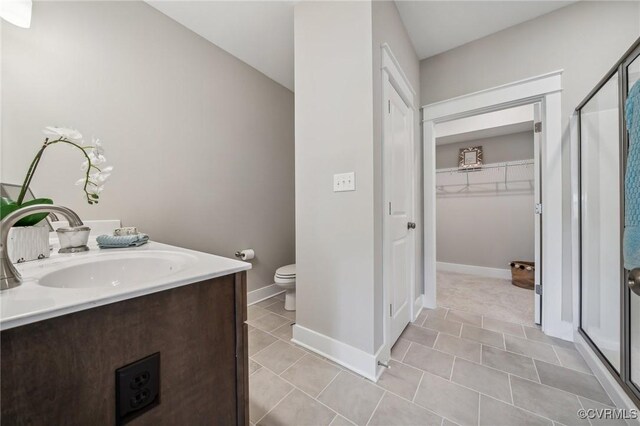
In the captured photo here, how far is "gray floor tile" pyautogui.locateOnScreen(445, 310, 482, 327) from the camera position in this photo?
188 cm

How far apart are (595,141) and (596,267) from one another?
82 cm

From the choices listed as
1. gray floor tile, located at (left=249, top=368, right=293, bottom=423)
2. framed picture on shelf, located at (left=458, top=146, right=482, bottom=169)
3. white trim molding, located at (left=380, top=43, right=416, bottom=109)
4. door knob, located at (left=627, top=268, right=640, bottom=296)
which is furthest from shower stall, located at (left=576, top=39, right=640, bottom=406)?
framed picture on shelf, located at (left=458, top=146, right=482, bottom=169)

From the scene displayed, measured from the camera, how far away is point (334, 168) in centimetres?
141

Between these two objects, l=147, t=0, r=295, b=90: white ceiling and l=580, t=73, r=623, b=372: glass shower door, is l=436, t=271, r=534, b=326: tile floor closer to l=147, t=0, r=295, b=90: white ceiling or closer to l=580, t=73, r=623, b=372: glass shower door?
l=580, t=73, r=623, b=372: glass shower door

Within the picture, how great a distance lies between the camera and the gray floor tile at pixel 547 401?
3.29 feet

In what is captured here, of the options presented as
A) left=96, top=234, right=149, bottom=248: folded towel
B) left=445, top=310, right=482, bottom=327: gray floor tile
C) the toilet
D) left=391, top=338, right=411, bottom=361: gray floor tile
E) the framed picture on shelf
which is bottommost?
left=391, top=338, right=411, bottom=361: gray floor tile

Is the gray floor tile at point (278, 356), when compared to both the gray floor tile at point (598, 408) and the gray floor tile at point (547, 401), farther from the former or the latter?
the gray floor tile at point (598, 408)

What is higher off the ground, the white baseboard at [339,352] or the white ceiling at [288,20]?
the white ceiling at [288,20]

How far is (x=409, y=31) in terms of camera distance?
6.24ft

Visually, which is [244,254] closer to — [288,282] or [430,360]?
[288,282]

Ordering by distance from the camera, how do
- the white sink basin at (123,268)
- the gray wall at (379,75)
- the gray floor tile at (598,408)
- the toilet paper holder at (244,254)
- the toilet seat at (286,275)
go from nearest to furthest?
1. the white sink basin at (123,268)
2. the gray floor tile at (598,408)
3. the gray wall at (379,75)
4. the toilet seat at (286,275)
5. the toilet paper holder at (244,254)

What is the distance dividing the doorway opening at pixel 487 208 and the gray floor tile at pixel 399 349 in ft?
3.18

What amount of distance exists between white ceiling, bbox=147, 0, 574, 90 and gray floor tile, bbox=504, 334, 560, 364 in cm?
245

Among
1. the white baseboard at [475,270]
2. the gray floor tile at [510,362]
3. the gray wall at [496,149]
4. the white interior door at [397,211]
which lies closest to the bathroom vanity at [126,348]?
the white interior door at [397,211]
